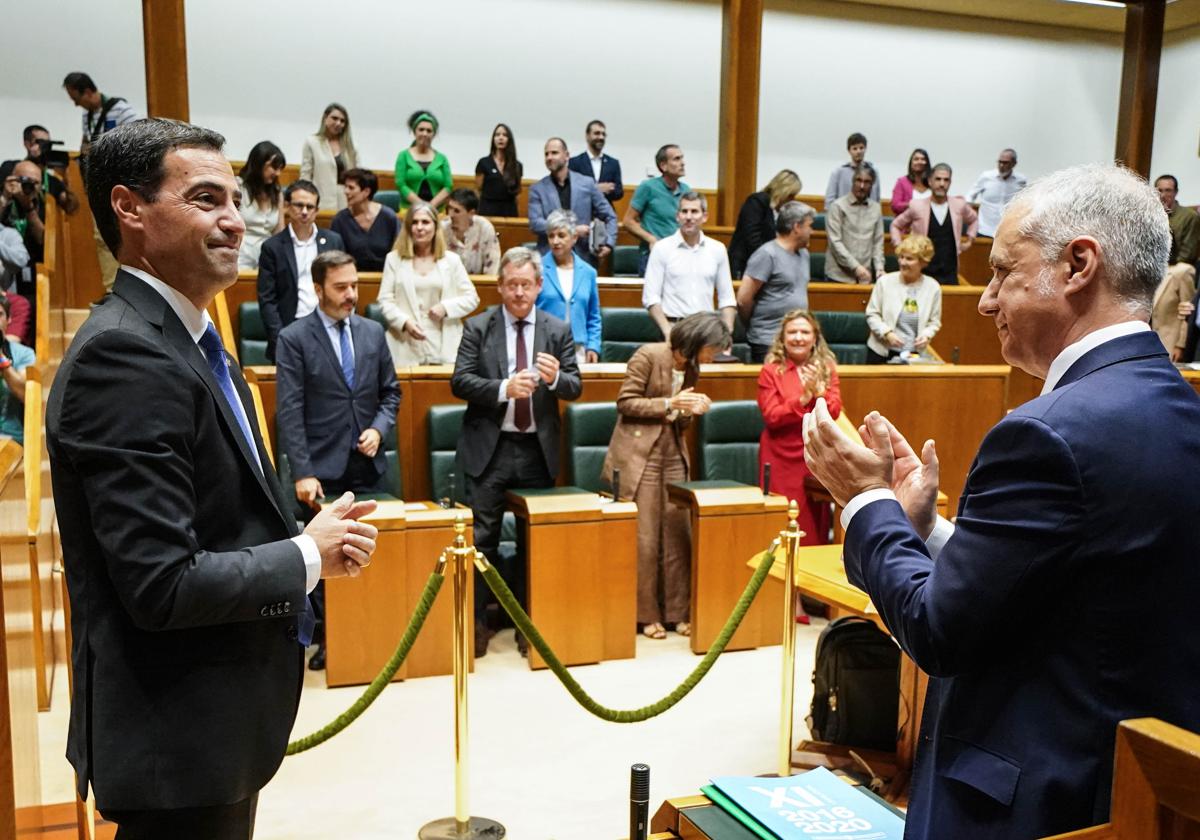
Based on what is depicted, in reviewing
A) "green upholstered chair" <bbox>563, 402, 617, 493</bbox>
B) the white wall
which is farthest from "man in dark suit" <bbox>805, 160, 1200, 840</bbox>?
the white wall

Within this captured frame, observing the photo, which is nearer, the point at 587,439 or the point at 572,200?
the point at 587,439

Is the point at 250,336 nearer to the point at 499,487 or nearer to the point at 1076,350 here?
the point at 499,487

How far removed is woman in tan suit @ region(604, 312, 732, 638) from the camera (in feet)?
15.1

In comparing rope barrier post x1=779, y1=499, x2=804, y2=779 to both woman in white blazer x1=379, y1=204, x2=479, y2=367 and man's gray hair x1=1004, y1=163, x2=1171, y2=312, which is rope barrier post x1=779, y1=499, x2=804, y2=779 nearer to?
man's gray hair x1=1004, y1=163, x2=1171, y2=312

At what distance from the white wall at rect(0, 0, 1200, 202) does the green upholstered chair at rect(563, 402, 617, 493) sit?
20.8ft

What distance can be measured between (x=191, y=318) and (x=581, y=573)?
298cm

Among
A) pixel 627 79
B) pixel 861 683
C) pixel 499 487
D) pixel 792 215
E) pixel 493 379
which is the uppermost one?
pixel 627 79

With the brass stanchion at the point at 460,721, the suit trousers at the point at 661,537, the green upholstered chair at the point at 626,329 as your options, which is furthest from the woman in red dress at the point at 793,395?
the brass stanchion at the point at 460,721

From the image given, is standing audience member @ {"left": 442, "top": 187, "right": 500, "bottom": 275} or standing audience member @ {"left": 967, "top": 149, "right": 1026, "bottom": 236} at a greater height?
standing audience member @ {"left": 967, "top": 149, "right": 1026, "bottom": 236}

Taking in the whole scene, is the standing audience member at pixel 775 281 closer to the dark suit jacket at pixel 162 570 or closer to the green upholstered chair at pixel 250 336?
the green upholstered chair at pixel 250 336

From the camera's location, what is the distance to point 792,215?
5.92 metres

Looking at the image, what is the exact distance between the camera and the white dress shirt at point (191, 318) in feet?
4.80

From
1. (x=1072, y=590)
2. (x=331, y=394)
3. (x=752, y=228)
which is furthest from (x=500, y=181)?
(x=1072, y=590)

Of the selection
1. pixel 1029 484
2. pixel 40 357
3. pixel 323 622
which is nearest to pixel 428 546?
pixel 323 622
